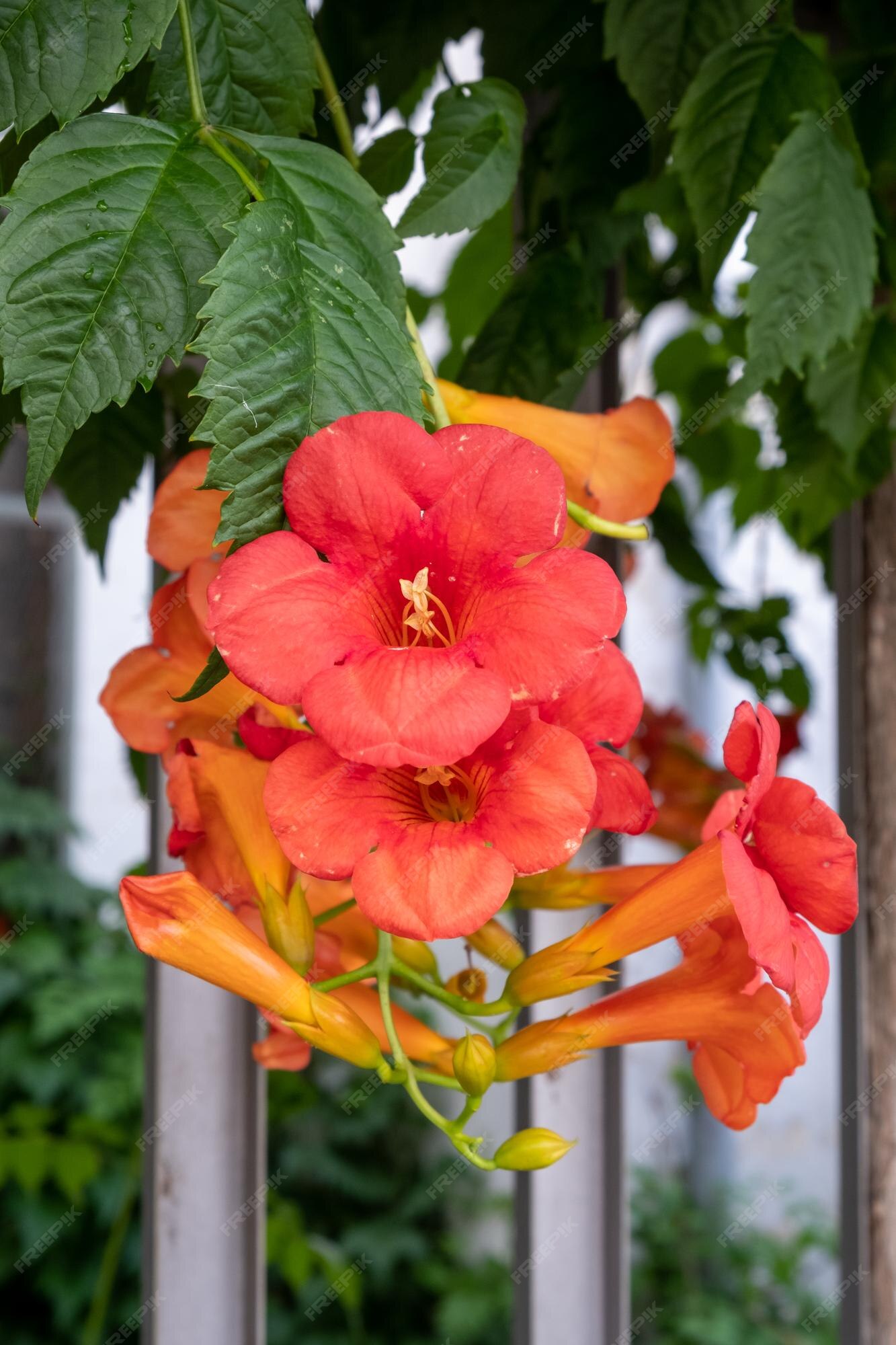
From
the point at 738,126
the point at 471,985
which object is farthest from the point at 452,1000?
the point at 738,126

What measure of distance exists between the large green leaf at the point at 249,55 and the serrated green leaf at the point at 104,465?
232 millimetres

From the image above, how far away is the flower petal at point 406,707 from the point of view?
0.28m

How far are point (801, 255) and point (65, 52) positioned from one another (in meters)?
0.34

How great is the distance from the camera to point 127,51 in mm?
357

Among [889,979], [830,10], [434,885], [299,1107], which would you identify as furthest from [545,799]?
[299,1107]

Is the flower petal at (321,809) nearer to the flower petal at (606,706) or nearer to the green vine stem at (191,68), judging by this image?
the flower petal at (606,706)

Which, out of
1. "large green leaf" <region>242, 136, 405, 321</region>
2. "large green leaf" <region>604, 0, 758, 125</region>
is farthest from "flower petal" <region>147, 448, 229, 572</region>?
"large green leaf" <region>604, 0, 758, 125</region>

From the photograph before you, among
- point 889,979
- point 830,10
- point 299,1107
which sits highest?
point 830,10

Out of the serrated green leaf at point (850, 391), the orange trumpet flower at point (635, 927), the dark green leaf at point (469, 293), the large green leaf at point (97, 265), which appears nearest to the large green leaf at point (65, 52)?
the large green leaf at point (97, 265)

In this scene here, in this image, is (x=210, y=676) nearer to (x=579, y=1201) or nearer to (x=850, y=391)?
(x=850, y=391)

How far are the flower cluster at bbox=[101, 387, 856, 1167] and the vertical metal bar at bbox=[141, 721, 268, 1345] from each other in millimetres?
346

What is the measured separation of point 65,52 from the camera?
0.36m

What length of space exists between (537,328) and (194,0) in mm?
272

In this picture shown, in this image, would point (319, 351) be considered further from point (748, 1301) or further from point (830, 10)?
point (748, 1301)
